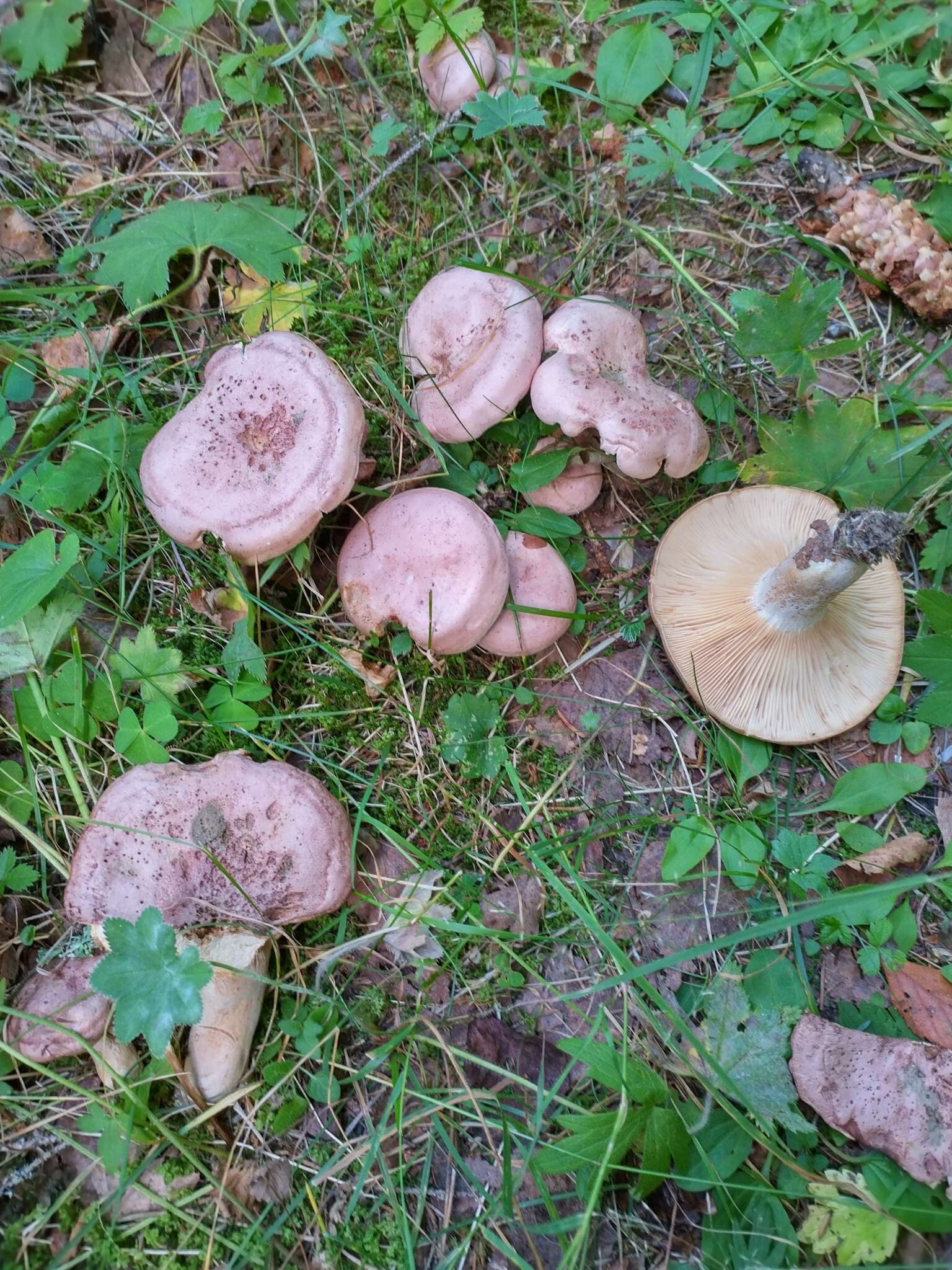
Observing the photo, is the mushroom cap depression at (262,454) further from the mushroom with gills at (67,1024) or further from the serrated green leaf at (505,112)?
the mushroom with gills at (67,1024)

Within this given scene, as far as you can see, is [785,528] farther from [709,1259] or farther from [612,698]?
[709,1259]

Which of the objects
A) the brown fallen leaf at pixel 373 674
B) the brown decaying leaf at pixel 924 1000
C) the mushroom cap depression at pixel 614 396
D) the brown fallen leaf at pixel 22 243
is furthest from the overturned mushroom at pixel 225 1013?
the brown fallen leaf at pixel 22 243

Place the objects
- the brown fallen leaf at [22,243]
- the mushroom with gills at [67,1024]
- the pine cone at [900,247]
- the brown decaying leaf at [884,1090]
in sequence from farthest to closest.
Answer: the brown fallen leaf at [22,243] → the pine cone at [900,247] → the mushroom with gills at [67,1024] → the brown decaying leaf at [884,1090]

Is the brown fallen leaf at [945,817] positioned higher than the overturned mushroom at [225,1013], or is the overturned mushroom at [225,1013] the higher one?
the overturned mushroom at [225,1013]

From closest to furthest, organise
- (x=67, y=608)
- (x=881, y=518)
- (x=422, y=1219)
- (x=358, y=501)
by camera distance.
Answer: (x=881, y=518) < (x=422, y=1219) < (x=67, y=608) < (x=358, y=501)

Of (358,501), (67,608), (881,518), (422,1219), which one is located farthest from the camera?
(358,501)

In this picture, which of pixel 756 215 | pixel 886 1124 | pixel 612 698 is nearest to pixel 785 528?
pixel 612 698
